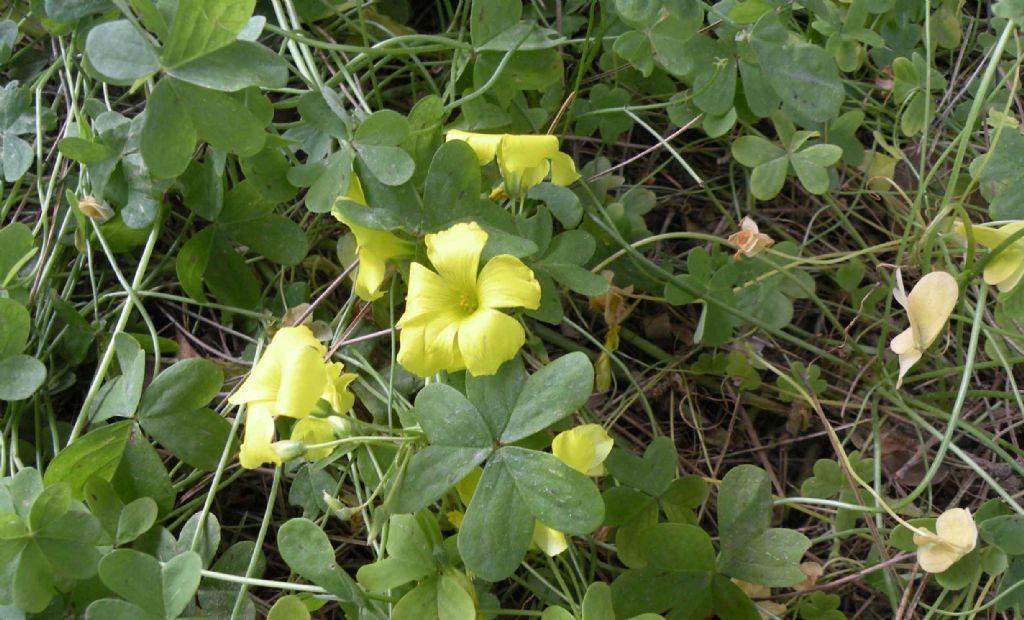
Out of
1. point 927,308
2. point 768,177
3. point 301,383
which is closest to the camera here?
point 301,383

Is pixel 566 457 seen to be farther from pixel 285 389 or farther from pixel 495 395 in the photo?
pixel 285 389

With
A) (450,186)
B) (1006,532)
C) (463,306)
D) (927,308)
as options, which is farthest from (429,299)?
(1006,532)

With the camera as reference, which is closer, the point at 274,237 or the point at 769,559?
the point at 769,559

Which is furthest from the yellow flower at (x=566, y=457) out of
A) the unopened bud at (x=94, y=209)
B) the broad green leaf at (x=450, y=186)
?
the unopened bud at (x=94, y=209)

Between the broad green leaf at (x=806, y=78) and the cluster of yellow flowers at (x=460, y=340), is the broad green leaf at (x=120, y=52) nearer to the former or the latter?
the cluster of yellow flowers at (x=460, y=340)

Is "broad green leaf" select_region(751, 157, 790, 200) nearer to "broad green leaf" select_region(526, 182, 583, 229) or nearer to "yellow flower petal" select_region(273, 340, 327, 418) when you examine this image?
"broad green leaf" select_region(526, 182, 583, 229)
